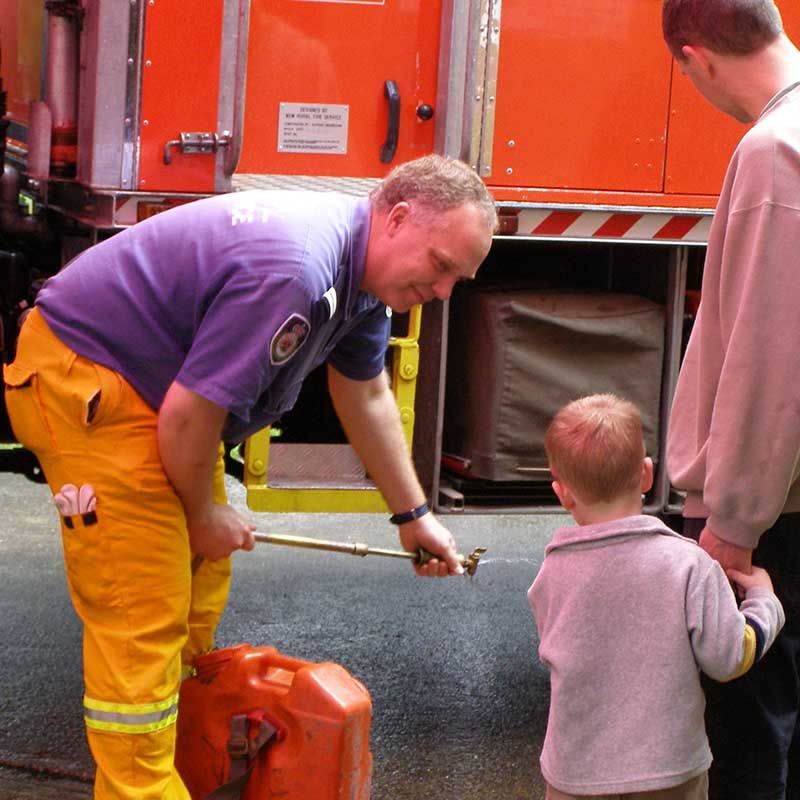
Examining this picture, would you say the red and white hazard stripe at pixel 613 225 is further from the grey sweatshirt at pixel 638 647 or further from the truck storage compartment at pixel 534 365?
the grey sweatshirt at pixel 638 647

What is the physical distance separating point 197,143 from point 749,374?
1.95 meters

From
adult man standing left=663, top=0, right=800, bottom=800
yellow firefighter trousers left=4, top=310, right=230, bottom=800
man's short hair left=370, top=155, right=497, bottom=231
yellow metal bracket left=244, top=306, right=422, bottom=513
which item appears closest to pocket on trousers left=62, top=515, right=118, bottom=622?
yellow firefighter trousers left=4, top=310, right=230, bottom=800

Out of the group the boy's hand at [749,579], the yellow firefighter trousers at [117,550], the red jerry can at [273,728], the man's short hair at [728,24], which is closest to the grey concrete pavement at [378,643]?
the red jerry can at [273,728]

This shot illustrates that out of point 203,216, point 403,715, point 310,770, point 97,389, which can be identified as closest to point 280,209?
point 203,216

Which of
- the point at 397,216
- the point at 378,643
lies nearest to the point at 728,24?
the point at 397,216

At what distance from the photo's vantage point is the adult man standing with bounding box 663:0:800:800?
262cm

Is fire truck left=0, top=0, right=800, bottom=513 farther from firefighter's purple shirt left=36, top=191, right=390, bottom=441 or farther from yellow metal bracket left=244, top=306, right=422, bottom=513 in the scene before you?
firefighter's purple shirt left=36, top=191, right=390, bottom=441

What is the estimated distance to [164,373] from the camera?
9.72 feet

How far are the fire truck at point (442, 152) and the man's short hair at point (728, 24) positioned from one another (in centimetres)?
148

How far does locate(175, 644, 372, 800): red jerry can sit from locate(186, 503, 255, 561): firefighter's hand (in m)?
0.41

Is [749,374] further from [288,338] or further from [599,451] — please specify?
[288,338]

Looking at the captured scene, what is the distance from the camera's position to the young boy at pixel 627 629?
265 centimetres

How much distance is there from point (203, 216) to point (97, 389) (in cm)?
40

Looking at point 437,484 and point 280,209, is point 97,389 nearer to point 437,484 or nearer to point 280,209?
point 280,209
